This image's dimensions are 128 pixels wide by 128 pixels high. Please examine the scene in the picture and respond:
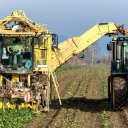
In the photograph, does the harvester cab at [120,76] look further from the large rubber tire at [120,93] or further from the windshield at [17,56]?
the windshield at [17,56]

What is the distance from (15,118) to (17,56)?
2453 millimetres

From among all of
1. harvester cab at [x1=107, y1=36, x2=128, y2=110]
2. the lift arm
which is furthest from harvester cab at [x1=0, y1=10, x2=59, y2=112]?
harvester cab at [x1=107, y1=36, x2=128, y2=110]

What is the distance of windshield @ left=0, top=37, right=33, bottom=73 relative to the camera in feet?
32.5

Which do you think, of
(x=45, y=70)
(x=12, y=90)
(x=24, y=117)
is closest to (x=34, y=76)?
(x=45, y=70)

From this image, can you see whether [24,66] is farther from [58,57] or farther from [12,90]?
[58,57]

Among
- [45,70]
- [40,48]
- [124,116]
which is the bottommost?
[124,116]

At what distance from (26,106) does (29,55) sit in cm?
180

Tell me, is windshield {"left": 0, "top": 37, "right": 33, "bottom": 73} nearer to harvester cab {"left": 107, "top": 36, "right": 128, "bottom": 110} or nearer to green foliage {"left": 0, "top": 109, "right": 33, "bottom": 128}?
green foliage {"left": 0, "top": 109, "right": 33, "bottom": 128}

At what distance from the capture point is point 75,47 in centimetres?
1184

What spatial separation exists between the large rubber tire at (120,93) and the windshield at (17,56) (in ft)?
9.92

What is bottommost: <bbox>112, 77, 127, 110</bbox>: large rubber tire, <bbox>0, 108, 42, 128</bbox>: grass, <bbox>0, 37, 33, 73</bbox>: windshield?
<bbox>0, 108, 42, 128</bbox>: grass

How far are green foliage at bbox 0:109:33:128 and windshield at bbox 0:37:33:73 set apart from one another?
1479 mm

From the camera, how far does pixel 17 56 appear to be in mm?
9930

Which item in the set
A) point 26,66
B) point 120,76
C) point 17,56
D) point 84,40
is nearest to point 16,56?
point 17,56
